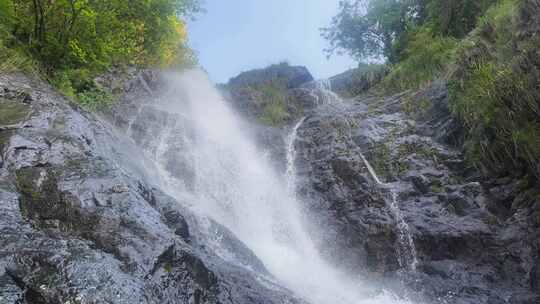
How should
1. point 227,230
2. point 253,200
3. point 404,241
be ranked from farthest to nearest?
point 253,200 → point 404,241 → point 227,230

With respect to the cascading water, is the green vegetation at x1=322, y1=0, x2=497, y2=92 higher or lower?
higher

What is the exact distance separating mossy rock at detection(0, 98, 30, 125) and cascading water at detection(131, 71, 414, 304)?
3596 mm

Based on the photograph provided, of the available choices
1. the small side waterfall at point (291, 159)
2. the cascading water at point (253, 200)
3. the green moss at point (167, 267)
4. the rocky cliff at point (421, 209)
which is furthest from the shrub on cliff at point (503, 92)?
the green moss at point (167, 267)

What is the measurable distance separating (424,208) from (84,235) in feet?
25.0

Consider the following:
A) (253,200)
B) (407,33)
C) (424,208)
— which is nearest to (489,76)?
(424,208)

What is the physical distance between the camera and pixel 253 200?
1073cm

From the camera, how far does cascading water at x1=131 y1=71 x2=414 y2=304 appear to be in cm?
789

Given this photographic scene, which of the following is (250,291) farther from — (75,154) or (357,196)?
(357,196)

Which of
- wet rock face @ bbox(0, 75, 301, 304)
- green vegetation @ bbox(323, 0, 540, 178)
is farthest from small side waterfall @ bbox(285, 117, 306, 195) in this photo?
wet rock face @ bbox(0, 75, 301, 304)

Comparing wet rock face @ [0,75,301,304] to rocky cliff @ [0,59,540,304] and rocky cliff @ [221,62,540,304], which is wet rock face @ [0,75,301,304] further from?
rocky cliff @ [221,62,540,304]

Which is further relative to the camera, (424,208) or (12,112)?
(424,208)

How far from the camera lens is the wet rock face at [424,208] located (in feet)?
26.1

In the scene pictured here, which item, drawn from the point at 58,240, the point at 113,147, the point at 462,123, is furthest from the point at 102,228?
the point at 462,123

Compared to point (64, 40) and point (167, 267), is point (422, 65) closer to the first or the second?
point (64, 40)
